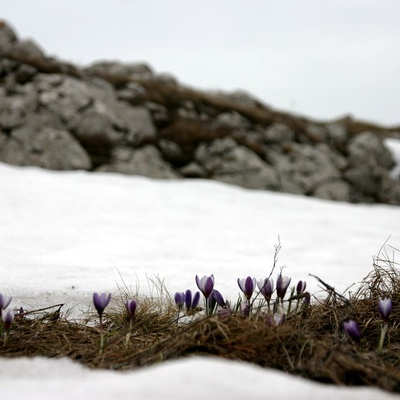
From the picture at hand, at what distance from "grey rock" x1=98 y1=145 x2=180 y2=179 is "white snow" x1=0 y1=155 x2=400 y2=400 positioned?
92.3 inches

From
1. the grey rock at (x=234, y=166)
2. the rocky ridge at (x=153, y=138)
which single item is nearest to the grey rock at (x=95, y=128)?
the rocky ridge at (x=153, y=138)

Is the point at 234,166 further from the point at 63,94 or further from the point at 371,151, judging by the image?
the point at 371,151

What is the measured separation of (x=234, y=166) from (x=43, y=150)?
4.23m

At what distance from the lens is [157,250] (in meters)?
3.63

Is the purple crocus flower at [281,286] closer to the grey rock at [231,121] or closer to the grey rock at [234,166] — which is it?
the grey rock at [234,166]

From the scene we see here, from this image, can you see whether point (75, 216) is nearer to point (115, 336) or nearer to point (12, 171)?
point (12, 171)

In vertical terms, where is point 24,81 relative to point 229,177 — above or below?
above

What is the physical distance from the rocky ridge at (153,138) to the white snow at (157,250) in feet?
9.51

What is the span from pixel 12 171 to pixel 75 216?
74.8 inches

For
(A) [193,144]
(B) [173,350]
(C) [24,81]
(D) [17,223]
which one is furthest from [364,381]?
(C) [24,81]

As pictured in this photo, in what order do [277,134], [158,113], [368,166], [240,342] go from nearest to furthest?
[240,342]
[158,113]
[277,134]
[368,166]

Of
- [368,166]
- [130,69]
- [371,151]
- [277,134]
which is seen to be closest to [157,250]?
[277,134]

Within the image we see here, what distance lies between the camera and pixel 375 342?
196cm

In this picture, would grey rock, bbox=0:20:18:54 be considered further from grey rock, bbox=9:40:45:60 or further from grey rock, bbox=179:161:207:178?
grey rock, bbox=179:161:207:178
